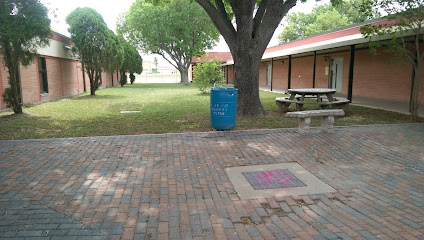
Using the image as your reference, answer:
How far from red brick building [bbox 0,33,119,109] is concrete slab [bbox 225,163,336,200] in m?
9.96

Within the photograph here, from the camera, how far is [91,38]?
62.0 ft

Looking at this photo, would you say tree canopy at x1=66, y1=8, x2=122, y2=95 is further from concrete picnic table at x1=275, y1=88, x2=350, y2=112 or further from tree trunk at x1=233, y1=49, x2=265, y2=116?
concrete picnic table at x1=275, y1=88, x2=350, y2=112

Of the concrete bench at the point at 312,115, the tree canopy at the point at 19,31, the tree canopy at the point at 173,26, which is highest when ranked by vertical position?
the tree canopy at the point at 173,26

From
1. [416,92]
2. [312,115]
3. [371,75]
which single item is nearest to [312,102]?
[416,92]

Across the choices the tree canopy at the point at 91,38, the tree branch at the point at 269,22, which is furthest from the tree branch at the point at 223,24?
the tree canopy at the point at 91,38

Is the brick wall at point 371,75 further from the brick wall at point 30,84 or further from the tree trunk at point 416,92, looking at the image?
the brick wall at point 30,84

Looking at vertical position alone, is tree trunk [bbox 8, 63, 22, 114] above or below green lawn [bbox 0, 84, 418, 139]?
above

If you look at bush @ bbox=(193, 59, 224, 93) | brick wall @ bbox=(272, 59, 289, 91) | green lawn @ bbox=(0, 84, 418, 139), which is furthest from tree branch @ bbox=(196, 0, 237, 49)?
brick wall @ bbox=(272, 59, 289, 91)

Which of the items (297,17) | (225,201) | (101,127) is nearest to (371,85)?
(101,127)

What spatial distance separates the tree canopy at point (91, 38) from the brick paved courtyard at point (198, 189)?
547 inches

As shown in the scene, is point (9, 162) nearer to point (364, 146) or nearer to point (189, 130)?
point (189, 130)

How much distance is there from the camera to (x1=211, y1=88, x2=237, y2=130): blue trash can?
7.20 meters

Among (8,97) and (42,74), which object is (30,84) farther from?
(8,97)

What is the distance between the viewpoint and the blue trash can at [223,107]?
7.20 metres
